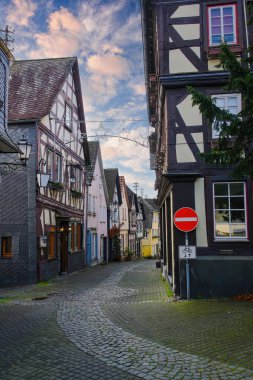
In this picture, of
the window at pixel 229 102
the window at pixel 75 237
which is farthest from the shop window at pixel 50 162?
the window at pixel 229 102

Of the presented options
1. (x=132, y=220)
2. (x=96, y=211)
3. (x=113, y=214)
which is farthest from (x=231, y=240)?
(x=132, y=220)

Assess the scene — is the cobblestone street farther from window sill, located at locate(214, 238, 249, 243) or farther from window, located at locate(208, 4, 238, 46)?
window, located at locate(208, 4, 238, 46)

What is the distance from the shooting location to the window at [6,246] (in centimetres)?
1611

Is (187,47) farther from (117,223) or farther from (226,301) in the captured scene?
(117,223)

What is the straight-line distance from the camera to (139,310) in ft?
32.1

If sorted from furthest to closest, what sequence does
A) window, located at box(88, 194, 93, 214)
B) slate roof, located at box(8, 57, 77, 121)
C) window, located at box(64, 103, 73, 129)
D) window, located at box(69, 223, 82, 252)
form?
window, located at box(88, 194, 93, 214) < window, located at box(69, 223, 82, 252) < window, located at box(64, 103, 73, 129) < slate roof, located at box(8, 57, 77, 121)

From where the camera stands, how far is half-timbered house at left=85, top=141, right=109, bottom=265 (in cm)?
2725

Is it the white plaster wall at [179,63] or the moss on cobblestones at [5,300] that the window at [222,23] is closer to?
the white plaster wall at [179,63]

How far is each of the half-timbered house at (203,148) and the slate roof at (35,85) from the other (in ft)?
22.3

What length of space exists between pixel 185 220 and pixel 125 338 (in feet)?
15.5

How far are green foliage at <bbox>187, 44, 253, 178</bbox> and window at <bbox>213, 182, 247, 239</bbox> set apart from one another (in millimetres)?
2780

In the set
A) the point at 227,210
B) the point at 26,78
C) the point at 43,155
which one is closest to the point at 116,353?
the point at 227,210

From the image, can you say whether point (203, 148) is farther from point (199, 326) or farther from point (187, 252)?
point (199, 326)

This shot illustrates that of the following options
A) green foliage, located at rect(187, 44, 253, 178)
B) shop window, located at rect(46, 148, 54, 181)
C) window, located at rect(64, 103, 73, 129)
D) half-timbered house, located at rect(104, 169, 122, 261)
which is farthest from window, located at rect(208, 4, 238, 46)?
half-timbered house, located at rect(104, 169, 122, 261)
